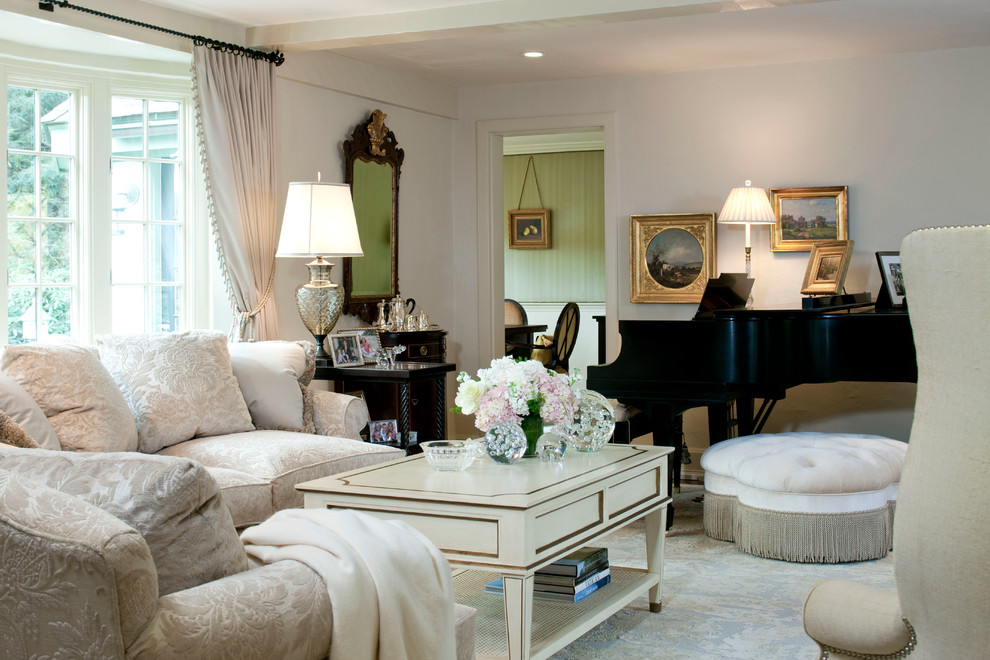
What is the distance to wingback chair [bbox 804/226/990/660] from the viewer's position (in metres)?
1.51

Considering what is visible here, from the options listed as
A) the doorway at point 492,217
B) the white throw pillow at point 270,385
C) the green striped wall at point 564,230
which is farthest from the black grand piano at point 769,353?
the green striped wall at point 564,230

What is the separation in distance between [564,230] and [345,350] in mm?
5457

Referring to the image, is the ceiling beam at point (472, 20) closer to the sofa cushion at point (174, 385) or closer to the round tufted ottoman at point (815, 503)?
the sofa cushion at point (174, 385)

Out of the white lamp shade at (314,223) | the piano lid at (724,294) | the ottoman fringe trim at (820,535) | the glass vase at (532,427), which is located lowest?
the ottoman fringe trim at (820,535)

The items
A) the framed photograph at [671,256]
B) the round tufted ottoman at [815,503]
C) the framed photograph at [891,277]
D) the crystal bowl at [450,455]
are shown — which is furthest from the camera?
the framed photograph at [671,256]

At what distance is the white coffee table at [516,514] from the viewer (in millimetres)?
2627

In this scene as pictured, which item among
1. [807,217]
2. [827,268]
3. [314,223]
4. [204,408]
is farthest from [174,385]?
[807,217]

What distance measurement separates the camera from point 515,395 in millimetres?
3150

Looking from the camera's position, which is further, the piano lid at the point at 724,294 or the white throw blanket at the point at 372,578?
the piano lid at the point at 724,294

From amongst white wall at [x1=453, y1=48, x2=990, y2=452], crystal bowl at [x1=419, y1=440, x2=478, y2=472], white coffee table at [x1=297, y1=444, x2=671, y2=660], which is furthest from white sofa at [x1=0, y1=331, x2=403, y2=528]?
white wall at [x1=453, y1=48, x2=990, y2=452]

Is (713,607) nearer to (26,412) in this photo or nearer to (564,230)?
(26,412)

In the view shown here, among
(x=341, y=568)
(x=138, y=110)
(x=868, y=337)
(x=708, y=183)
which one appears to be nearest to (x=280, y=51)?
(x=138, y=110)

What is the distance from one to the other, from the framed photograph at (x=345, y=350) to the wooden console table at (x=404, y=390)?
0.19 ft

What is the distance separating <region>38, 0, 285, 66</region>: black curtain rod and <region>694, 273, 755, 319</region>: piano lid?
2.54 m
